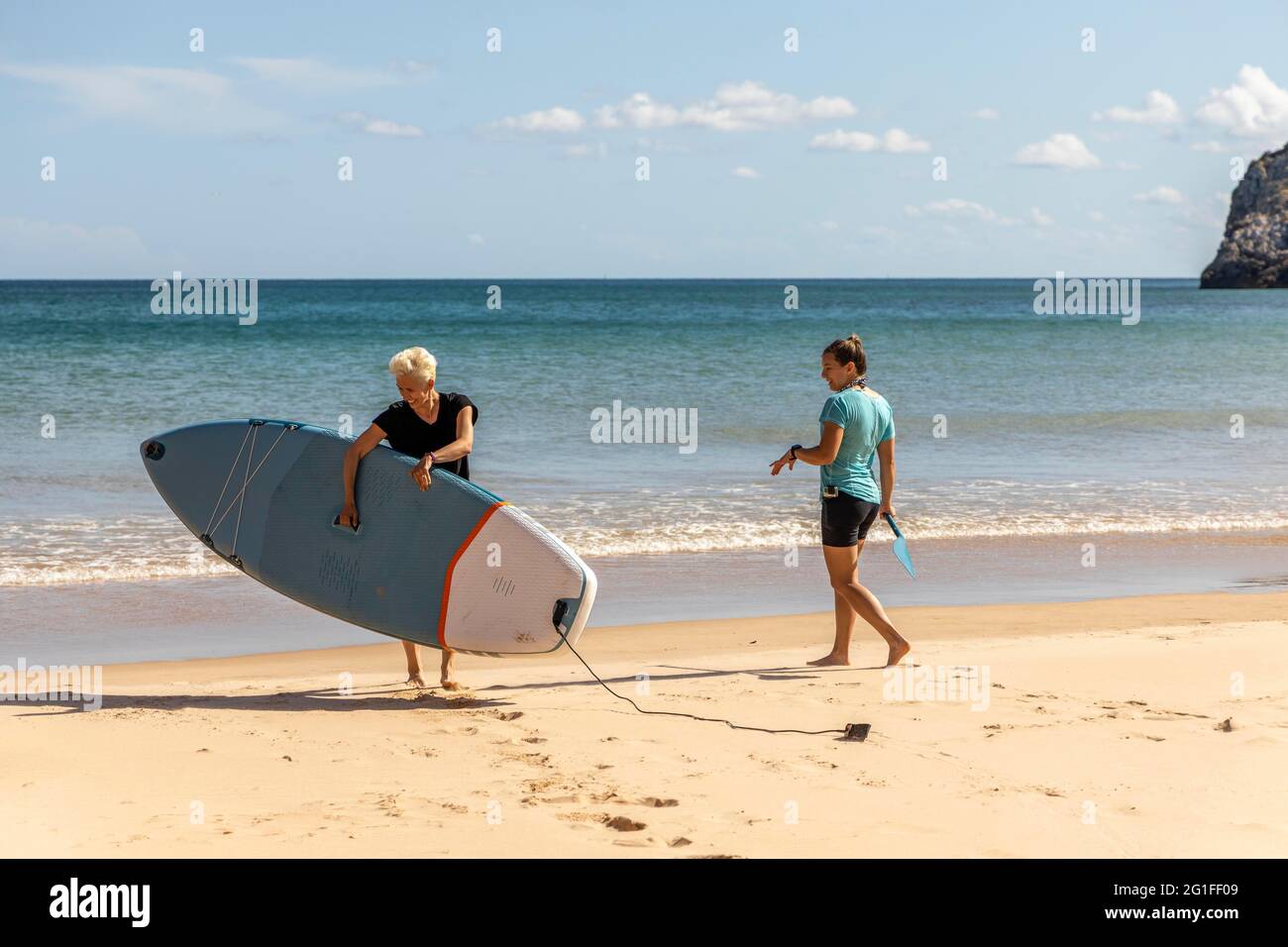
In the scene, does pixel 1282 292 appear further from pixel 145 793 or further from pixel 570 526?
pixel 145 793

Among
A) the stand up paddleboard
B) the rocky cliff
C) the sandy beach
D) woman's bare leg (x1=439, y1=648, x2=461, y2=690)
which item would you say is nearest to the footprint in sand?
the sandy beach

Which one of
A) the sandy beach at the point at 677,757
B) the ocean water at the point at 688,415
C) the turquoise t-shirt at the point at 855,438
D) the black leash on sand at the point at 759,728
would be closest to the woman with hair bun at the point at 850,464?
the turquoise t-shirt at the point at 855,438

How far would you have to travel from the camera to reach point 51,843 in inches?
132

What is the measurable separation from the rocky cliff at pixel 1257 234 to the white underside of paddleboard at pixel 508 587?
8274 cm

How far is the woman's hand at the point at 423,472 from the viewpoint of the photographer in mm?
4883

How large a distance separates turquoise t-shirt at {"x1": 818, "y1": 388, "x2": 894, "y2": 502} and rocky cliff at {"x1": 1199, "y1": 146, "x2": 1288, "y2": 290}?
81.9m

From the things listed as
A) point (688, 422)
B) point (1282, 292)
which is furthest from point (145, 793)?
point (1282, 292)

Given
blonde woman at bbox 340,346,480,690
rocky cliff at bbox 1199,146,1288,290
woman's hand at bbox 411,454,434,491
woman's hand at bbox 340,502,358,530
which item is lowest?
woman's hand at bbox 340,502,358,530

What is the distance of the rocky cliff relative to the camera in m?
77.5

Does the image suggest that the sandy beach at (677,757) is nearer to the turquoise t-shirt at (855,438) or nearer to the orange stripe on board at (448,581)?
the orange stripe on board at (448,581)

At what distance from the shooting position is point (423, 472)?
4.90 meters

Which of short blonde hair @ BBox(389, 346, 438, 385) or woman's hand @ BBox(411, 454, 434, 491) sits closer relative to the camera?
short blonde hair @ BBox(389, 346, 438, 385)

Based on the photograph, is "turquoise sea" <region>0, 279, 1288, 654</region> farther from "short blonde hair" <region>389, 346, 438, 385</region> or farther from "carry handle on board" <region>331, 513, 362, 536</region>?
"short blonde hair" <region>389, 346, 438, 385</region>
